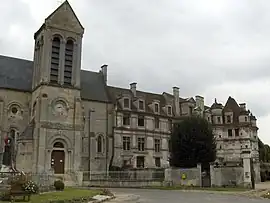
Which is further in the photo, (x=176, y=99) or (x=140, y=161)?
(x=176, y=99)

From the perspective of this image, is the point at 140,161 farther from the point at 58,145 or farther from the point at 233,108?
the point at 233,108

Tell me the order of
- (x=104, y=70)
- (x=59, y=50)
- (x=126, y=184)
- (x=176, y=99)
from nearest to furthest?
(x=126, y=184), (x=59, y=50), (x=104, y=70), (x=176, y=99)

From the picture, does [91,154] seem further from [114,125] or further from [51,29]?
[51,29]

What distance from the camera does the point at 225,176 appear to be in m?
35.3

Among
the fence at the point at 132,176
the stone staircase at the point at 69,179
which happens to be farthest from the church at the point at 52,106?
the fence at the point at 132,176

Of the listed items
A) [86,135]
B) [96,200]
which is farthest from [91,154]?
[96,200]

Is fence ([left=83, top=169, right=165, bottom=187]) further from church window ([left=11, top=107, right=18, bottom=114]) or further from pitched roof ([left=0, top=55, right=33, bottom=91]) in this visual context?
pitched roof ([left=0, top=55, right=33, bottom=91])

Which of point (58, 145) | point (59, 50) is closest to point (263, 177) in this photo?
point (58, 145)

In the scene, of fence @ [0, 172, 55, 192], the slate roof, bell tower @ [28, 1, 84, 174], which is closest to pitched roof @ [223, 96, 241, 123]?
the slate roof

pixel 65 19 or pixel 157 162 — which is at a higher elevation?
pixel 65 19

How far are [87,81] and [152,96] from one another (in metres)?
11.4

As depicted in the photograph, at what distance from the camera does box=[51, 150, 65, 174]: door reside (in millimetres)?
38062

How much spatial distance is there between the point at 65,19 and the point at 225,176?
24603mm

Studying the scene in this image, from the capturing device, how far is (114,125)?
4619 centimetres
